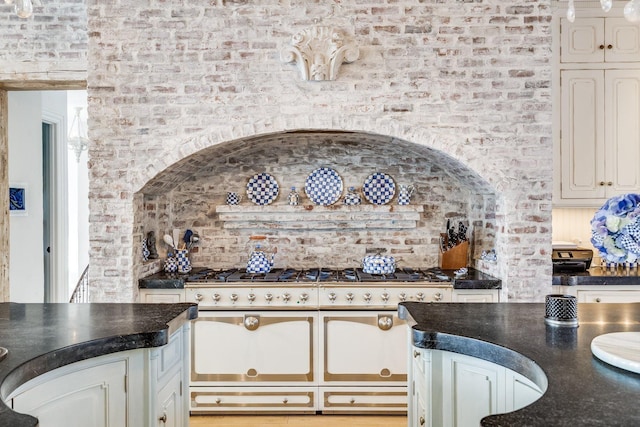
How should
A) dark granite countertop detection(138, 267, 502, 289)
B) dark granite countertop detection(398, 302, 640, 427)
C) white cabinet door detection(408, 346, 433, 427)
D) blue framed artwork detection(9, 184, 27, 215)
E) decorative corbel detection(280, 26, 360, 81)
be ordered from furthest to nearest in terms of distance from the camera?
blue framed artwork detection(9, 184, 27, 215) < dark granite countertop detection(138, 267, 502, 289) < decorative corbel detection(280, 26, 360, 81) < white cabinet door detection(408, 346, 433, 427) < dark granite countertop detection(398, 302, 640, 427)

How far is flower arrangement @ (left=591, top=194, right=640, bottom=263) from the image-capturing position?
1841 millimetres

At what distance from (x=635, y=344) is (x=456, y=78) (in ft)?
7.97

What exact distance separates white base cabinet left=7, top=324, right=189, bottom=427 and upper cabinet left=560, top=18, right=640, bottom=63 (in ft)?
11.8

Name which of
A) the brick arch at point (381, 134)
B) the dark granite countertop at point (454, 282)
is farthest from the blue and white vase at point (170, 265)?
the brick arch at point (381, 134)

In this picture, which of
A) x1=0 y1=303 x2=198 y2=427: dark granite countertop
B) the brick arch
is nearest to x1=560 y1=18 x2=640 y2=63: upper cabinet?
the brick arch

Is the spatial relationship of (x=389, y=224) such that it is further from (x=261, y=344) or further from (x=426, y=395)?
(x=426, y=395)

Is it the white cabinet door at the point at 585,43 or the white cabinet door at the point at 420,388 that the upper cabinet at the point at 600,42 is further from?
the white cabinet door at the point at 420,388

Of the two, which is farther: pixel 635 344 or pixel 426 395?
pixel 426 395

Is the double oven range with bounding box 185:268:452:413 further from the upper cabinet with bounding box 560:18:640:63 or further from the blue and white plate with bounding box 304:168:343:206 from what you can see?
the upper cabinet with bounding box 560:18:640:63

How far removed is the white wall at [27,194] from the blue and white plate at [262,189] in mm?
2402

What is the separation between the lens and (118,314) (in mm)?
2357

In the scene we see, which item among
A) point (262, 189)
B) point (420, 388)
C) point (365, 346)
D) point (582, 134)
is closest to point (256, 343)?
point (365, 346)

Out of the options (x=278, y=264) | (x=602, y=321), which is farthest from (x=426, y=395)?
(x=278, y=264)

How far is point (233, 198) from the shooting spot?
15.1 feet
